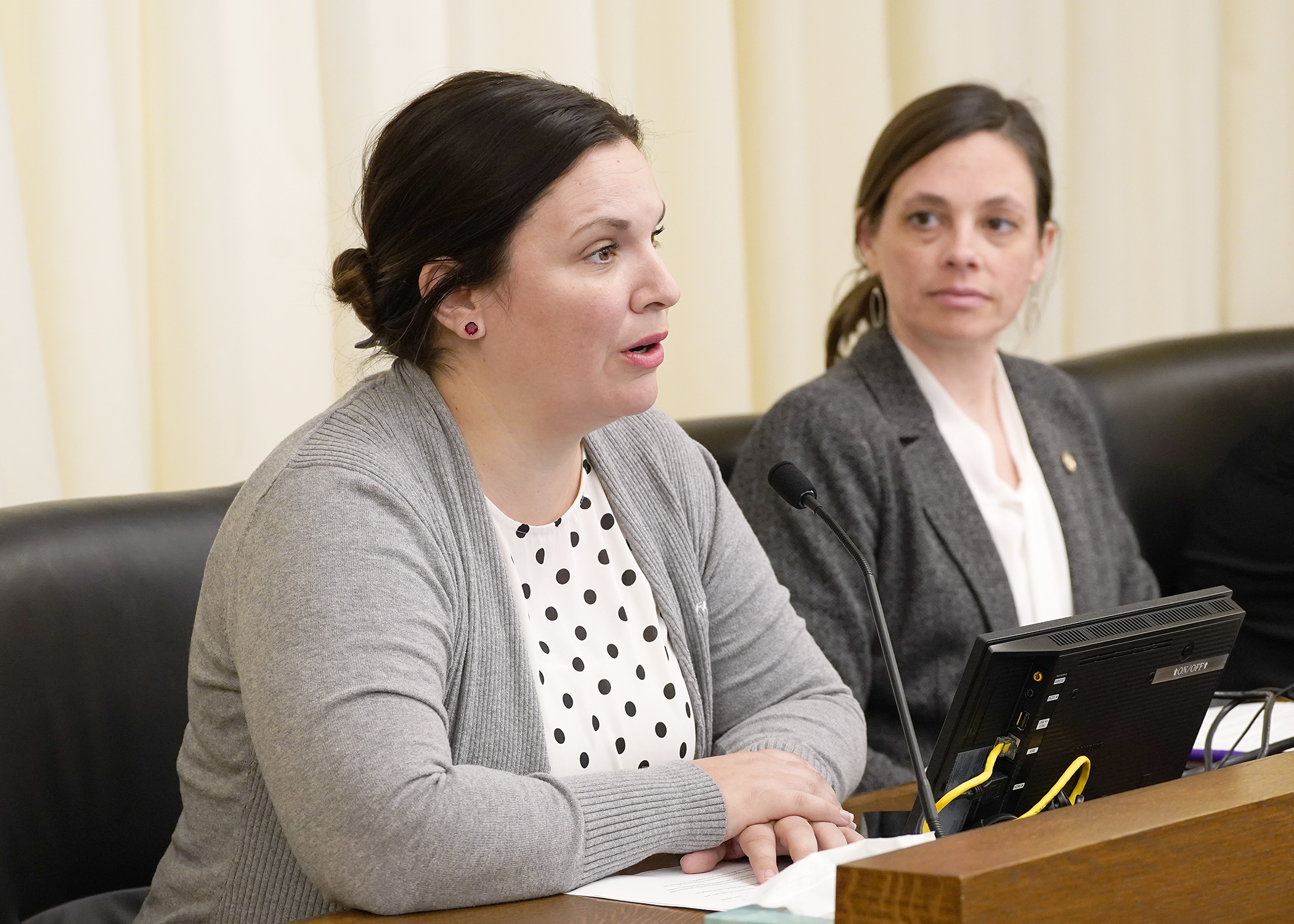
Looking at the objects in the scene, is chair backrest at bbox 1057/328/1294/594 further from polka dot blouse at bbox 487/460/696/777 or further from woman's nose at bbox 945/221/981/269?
polka dot blouse at bbox 487/460/696/777

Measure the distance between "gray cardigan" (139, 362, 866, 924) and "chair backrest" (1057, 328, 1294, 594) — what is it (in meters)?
1.34

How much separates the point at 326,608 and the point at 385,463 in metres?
0.17

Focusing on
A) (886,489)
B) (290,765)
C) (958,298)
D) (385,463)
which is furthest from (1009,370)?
(290,765)

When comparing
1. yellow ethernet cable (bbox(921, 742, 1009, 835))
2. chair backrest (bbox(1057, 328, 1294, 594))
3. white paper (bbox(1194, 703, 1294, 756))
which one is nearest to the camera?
yellow ethernet cable (bbox(921, 742, 1009, 835))

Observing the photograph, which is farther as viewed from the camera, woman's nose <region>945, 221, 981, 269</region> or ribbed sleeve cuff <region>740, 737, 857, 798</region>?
woman's nose <region>945, 221, 981, 269</region>

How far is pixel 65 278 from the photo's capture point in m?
1.82

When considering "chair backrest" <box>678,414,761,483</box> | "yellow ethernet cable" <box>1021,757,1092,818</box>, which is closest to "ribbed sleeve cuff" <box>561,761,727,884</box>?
"yellow ethernet cable" <box>1021,757,1092,818</box>

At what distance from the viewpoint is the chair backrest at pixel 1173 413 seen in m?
2.66

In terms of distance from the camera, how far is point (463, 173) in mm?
1348

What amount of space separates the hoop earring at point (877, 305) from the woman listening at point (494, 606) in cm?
76

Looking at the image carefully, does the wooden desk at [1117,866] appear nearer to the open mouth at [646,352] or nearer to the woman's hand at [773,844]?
the woman's hand at [773,844]

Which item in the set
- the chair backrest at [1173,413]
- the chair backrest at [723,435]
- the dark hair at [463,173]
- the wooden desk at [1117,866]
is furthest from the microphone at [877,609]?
the chair backrest at [1173,413]

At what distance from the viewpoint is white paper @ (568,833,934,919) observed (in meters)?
0.97

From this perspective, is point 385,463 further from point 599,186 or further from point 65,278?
point 65,278
